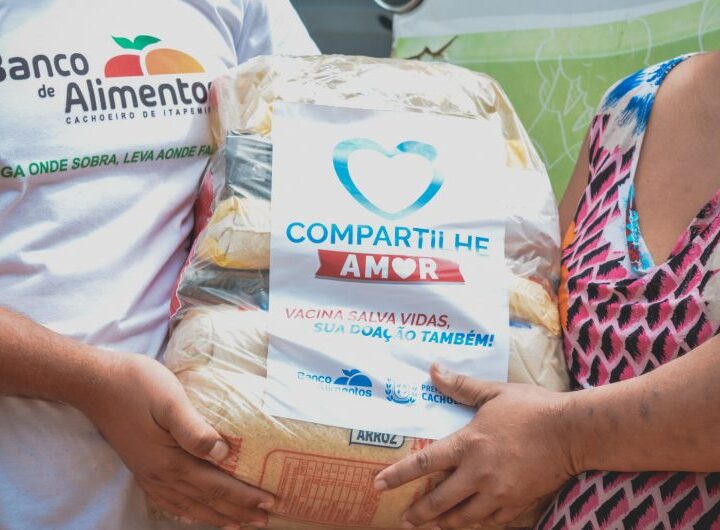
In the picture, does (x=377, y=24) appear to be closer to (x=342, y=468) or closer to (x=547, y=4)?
(x=547, y=4)

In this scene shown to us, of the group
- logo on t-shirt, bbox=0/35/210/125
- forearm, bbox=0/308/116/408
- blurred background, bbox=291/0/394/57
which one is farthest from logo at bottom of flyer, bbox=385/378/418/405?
blurred background, bbox=291/0/394/57

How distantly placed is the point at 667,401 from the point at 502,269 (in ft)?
0.90

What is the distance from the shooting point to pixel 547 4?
1.87 m

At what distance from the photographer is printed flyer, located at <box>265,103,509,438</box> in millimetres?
1100

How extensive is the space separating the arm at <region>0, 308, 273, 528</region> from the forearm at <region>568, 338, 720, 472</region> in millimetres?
409

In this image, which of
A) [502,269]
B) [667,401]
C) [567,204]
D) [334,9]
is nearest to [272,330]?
[502,269]

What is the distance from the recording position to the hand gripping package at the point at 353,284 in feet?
3.54

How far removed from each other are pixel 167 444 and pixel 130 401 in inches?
2.9

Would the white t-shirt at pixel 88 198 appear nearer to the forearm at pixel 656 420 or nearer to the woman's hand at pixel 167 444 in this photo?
the woman's hand at pixel 167 444

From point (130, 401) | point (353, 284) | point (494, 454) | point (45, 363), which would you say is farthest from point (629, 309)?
point (45, 363)

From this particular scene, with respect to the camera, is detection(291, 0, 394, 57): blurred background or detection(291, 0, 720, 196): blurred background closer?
detection(291, 0, 720, 196): blurred background

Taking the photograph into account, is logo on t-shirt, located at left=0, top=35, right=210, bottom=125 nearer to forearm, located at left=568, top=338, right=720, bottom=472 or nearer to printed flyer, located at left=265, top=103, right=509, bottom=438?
printed flyer, located at left=265, top=103, right=509, bottom=438

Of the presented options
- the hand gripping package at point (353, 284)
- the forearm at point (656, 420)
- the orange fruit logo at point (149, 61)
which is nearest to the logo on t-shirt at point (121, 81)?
the orange fruit logo at point (149, 61)

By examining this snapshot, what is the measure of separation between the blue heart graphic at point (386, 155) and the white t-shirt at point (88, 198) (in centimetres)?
26
